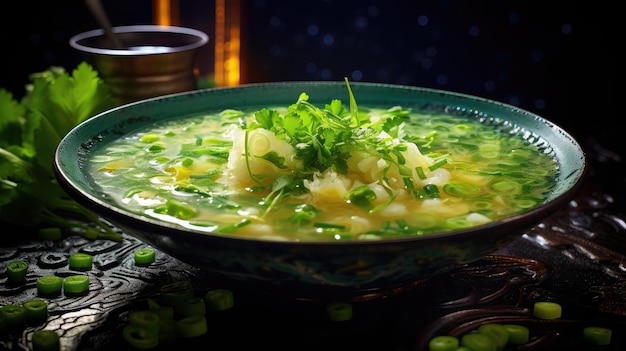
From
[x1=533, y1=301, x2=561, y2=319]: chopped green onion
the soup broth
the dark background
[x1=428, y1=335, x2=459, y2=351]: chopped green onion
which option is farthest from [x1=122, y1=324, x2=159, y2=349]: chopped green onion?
the dark background

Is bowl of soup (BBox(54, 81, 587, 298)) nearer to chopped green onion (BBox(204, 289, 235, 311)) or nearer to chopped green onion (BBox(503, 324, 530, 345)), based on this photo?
chopped green onion (BBox(204, 289, 235, 311))

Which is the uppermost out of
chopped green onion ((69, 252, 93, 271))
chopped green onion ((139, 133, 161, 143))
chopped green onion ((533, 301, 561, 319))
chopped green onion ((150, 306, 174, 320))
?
chopped green onion ((139, 133, 161, 143))

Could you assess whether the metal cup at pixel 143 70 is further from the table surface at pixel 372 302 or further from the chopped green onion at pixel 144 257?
the chopped green onion at pixel 144 257

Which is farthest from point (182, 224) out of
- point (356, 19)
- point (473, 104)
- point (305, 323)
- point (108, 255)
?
point (356, 19)

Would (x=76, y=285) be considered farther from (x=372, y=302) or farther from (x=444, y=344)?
(x=444, y=344)

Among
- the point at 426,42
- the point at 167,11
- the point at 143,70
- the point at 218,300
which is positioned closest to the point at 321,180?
the point at 218,300

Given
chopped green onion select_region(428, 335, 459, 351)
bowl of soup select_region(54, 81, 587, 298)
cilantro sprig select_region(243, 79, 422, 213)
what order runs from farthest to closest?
cilantro sprig select_region(243, 79, 422, 213) < chopped green onion select_region(428, 335, 459, 351) < bowl of soup select_region(54, 81, 587, 298)

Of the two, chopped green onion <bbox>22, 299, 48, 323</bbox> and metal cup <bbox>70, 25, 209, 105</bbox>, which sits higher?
metal cup <bbox>70, 25, 209, 105</bbox>
